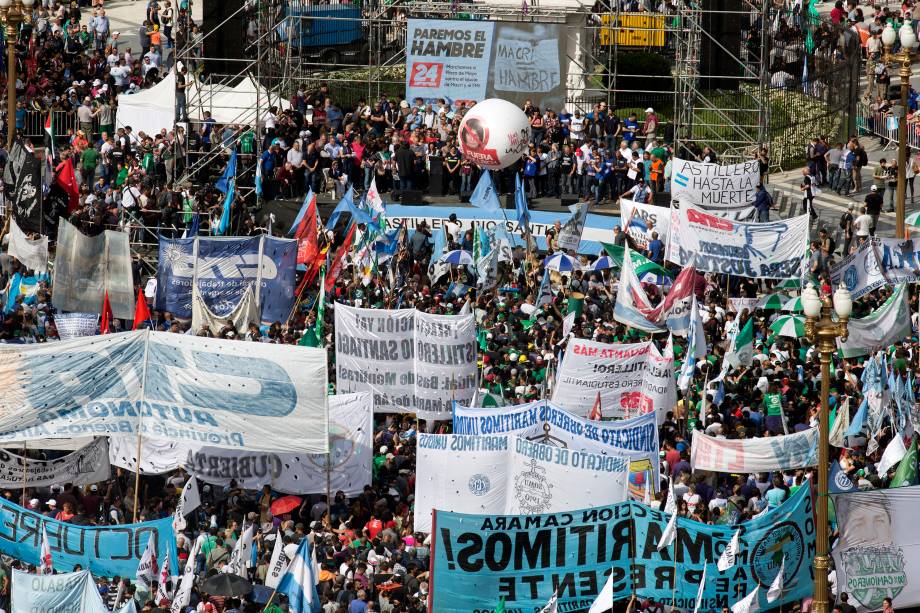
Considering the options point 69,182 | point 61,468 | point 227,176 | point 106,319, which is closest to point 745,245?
point 106,319

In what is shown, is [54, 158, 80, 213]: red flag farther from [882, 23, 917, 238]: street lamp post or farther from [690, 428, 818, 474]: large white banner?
[690, 428, 818, 474]: large white banner

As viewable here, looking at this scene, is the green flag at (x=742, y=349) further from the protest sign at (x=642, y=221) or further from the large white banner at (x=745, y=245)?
the protest sign at (x=642, y=221)

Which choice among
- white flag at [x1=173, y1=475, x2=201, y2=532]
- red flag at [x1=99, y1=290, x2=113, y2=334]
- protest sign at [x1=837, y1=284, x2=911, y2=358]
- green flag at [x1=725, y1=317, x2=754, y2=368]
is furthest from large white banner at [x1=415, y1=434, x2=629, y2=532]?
red flag at [x1=99, y1=290, x2=113, y2=334]

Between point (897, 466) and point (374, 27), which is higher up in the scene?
point (374, 27)

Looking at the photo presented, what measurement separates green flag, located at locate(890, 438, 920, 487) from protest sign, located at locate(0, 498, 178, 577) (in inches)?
328

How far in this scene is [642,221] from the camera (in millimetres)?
35062

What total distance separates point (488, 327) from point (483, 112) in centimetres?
689

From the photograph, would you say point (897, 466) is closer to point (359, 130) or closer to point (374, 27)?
point (359, 130)

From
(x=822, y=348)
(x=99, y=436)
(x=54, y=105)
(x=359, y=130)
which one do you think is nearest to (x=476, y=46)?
(x=359, y=130)

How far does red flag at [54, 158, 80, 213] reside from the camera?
37.9 m

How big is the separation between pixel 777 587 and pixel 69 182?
19.2m

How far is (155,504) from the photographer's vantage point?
89.5ft

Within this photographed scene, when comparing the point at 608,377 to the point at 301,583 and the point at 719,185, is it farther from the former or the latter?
the point at 719,185

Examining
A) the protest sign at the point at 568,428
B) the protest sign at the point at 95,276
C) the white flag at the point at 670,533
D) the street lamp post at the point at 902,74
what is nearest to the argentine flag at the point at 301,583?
the protest sign at the point at 568,428
